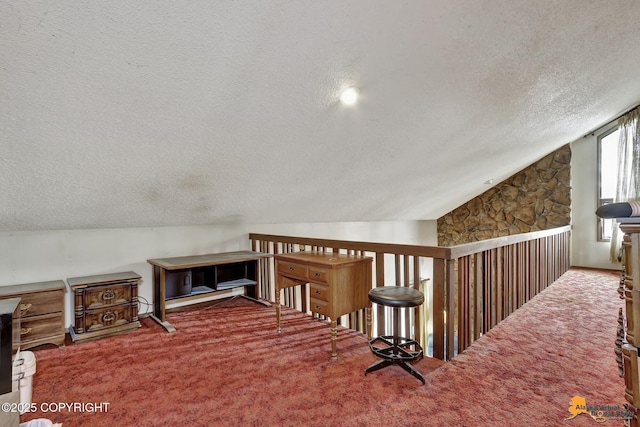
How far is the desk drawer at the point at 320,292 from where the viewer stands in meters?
2.47

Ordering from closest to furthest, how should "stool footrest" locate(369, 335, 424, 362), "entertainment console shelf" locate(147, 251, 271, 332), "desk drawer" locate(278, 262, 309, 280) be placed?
"stool footrest" locate(369, 335, 424, 362)
"desk drawer" locate(278, 262, 309, 280)
"entertainment console shelf" locate(147, 251, 271, 332)

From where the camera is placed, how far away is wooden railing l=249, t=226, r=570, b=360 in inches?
93.8

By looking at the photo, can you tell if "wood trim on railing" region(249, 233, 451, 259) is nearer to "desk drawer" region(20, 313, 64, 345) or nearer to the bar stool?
the bar stool

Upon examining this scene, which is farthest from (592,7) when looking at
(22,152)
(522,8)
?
(22,152)

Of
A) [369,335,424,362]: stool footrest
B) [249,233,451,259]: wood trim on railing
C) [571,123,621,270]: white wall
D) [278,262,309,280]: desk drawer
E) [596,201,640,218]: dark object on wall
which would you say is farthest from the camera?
[571,123,621,270]: white wall

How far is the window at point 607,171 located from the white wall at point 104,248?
6.16m

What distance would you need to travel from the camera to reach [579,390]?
204cm

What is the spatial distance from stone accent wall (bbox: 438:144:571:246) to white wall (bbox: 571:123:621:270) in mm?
247

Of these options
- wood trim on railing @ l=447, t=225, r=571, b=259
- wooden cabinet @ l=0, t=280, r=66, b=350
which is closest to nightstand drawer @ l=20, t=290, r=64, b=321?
wooden cabinet @ l=0, t=280, r=66, b=350

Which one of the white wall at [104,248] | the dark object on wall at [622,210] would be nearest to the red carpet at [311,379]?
the white wall at [104,248]

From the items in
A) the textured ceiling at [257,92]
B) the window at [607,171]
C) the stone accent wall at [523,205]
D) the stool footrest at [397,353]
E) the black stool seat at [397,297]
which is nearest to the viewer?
the textured ceiling at [257,92]

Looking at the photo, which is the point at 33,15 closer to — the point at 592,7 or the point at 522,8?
the point at 522,8

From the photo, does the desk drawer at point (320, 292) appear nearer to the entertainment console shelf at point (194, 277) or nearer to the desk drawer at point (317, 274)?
the desk drawer at point (317, 274)

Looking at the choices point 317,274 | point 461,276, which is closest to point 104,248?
point 317,274
